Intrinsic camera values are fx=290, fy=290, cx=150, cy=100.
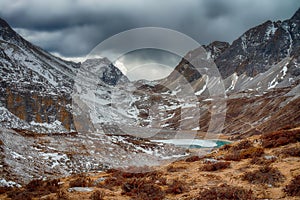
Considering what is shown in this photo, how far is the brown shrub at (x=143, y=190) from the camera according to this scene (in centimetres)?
1409

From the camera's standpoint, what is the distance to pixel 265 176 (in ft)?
48.2

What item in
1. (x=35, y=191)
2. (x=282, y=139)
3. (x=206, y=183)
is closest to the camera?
(x=206, y=183)

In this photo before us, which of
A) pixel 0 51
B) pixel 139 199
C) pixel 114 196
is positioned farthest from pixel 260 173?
pixel 0 51

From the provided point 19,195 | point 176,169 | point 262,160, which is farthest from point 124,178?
point 262,160

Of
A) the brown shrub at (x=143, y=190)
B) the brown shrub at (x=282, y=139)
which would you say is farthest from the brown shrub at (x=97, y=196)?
the brown shrub at (x=282, y=139)

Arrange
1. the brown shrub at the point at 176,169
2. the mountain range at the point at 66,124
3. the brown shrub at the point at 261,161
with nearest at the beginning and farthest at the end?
the brown shrub at the point at 261,161, the brown shrub at the point at 176,169, the mountain range at the point at 66,124

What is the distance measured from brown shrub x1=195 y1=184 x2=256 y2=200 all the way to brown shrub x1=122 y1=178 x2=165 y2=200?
2.21 m

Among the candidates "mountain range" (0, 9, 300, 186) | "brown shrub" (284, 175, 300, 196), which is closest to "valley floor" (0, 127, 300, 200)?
"brown shrub" (284, 175, 300, 196)

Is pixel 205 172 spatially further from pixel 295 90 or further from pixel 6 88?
pixel 295 90

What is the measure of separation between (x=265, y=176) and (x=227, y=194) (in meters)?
3.25

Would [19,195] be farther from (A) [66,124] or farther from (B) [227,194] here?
(A) [66,124]

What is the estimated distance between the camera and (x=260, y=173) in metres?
15.2

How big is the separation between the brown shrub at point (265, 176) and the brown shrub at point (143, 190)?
4.60 m

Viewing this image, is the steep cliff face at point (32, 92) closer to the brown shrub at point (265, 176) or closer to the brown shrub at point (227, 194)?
the brown shrub at point (265, 176)
